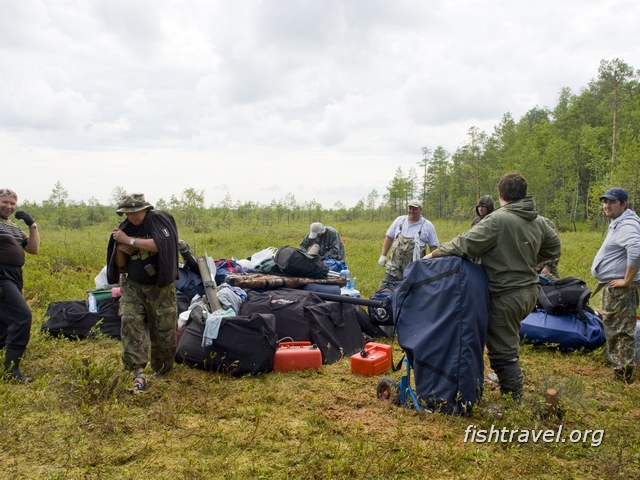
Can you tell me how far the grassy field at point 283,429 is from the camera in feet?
9.45

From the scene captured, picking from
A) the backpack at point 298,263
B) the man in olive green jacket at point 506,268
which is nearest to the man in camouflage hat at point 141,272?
the backpack at point 298,263

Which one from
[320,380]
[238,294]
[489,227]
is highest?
[489,227]

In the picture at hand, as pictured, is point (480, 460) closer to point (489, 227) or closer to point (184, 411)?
point (489, 227)

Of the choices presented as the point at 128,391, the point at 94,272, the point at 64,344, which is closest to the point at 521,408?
the point at 128,391

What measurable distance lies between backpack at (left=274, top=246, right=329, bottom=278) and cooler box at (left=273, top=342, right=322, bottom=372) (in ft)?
5.75

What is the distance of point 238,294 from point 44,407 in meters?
2.46

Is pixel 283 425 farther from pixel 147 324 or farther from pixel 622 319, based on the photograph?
pixel 622 319

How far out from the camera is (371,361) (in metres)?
4.72

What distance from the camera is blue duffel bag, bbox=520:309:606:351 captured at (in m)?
5.51

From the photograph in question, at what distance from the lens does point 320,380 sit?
15.3 ft

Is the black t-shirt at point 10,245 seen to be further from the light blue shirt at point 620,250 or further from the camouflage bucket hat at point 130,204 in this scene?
the light blue shirt at point 620,250

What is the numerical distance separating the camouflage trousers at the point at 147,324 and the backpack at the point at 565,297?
167 inches

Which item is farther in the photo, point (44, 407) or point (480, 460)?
point (44, 407)

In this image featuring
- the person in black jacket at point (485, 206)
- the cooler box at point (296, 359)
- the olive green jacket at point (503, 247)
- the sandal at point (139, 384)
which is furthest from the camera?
the person in black jacket at point (485, 206)
